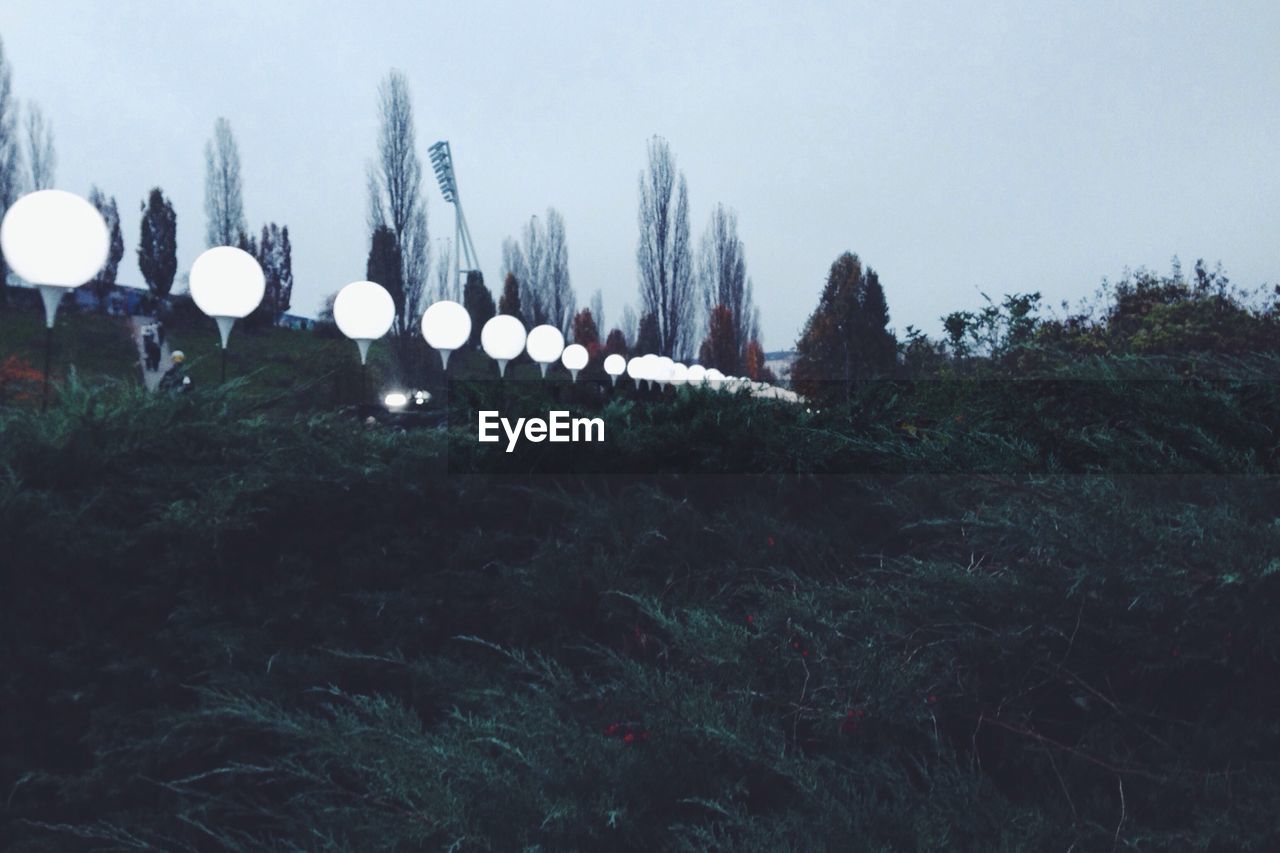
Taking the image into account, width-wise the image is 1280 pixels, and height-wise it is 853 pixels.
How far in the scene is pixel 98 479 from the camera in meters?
2.83

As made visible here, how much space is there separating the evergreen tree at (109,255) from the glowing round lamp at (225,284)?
85.7 ft

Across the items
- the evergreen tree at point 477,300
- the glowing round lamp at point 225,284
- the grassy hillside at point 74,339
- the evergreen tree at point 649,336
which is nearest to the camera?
the glowing round lamp at point 225,284

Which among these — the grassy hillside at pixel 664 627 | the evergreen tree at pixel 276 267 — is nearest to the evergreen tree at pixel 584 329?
the evergreen tree at pixel 276 267

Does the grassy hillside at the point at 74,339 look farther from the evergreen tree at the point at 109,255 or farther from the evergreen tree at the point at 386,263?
the evergreen tree at the point at 386,263

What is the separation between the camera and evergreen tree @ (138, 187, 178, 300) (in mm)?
30188

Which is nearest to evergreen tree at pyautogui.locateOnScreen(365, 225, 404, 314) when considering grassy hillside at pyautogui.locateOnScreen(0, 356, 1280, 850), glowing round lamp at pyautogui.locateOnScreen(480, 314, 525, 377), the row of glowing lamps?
glowing round lamp at pyautogui.locateOnScreen(480, 314, 525, 377)

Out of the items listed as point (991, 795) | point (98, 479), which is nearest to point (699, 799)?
point (991, 795)

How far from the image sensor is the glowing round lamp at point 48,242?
522 centimetres

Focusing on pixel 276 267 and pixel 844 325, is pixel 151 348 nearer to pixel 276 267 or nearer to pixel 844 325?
pixel 844 325

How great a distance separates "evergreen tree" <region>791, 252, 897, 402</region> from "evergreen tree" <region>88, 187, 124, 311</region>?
78.4 feet

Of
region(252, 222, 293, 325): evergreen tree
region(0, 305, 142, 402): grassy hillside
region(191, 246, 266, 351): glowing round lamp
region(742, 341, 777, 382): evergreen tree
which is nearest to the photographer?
region(191, 246, 266, 351): glowing round lamp

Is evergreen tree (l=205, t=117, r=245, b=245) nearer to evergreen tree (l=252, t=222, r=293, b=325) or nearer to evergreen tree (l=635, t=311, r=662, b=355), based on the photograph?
evergreen tree (l=252, t=222, r=293, b=325)

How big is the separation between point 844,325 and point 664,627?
2920 cm

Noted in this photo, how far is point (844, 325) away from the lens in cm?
3036
